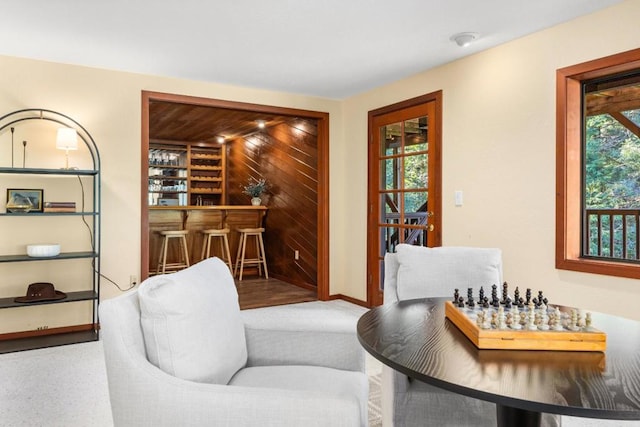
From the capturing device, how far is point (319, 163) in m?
5.31

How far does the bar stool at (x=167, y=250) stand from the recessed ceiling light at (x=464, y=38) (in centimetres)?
427

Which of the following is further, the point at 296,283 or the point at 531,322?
the point at 296,283

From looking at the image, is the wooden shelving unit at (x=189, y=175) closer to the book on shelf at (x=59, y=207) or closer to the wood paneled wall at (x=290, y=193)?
the wood paneled wall at (x=290, y=193)

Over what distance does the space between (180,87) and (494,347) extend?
3.99 m

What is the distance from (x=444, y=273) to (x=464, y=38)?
1.93 metres

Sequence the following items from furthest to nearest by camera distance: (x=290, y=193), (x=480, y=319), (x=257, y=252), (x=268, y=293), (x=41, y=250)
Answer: (x=257, y=252), (x=290, y=193), (x=268, y=293), (x=41, y=250), (x=480, y=319)

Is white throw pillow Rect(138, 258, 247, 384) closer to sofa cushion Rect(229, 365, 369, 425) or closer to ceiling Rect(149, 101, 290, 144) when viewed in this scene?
sofa cushion Rect(229, 365, 369, 425)

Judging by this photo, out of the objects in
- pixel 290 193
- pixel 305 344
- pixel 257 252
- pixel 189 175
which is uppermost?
pixel 189 175

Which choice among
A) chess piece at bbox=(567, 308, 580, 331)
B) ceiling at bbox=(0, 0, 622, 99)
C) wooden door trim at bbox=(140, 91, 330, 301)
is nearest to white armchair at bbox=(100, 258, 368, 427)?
chess piece at bbox=(567, 308, 580, 331)

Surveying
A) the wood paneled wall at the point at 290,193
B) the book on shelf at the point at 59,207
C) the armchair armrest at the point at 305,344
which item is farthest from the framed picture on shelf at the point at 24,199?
the wood paneled wall at the point at 290,193

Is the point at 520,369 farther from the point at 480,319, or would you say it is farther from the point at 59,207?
the point at 59,207

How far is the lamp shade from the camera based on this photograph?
371 centimetres

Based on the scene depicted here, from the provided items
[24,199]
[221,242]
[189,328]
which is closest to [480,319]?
[189,328]

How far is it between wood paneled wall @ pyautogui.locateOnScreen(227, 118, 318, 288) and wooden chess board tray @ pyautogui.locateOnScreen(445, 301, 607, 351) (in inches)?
178
